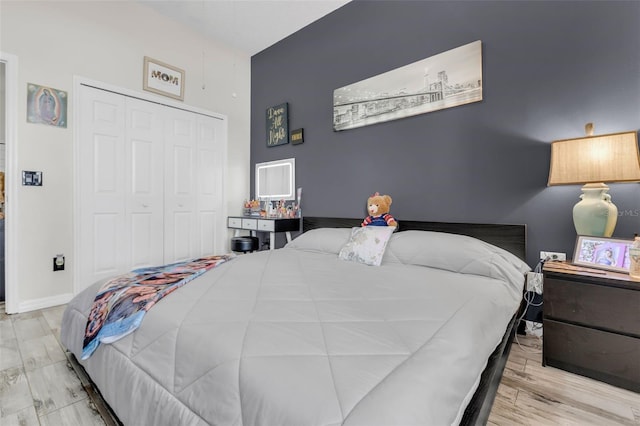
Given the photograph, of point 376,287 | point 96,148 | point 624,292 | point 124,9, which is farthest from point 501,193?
point 124,9

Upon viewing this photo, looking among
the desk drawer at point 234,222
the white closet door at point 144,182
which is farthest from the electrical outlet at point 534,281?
the white closet door at point 144,182

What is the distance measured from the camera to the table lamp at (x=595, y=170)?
1.48 m

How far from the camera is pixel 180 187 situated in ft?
11.6

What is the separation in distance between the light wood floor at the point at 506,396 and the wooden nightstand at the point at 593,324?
0.23ft

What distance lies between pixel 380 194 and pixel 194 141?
2.43 m

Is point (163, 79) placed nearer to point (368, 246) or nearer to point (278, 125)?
point (278, 125)

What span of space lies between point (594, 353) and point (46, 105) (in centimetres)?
435

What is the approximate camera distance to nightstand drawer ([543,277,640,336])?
4.63 ft

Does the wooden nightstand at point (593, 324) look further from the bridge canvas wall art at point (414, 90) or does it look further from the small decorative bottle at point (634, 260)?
the bridge canvas wall art at point (414, 90)

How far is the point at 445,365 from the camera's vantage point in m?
0.79

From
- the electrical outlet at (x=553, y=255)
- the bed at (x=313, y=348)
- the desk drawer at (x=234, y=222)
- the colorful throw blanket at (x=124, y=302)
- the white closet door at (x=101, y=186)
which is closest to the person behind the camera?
the bed at (x=313, y=348)

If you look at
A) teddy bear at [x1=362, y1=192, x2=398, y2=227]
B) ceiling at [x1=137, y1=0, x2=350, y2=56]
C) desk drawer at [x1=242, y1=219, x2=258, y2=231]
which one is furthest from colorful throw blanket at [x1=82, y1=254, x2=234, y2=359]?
ceiling at [x1=137, y1=0, x2=350, y2=56]

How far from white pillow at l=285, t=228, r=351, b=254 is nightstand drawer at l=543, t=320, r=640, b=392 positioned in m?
1.40

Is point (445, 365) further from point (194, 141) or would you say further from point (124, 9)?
point (124, 9)
